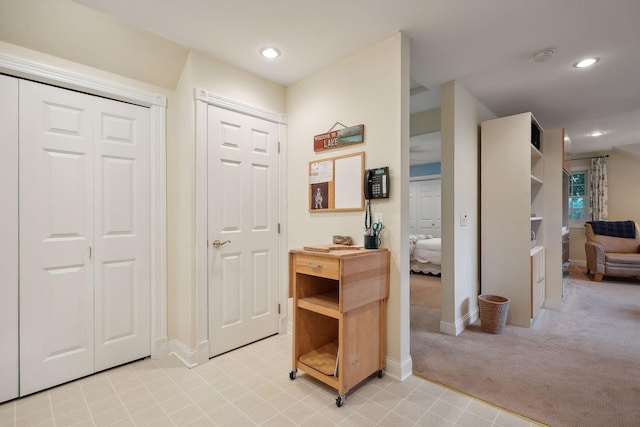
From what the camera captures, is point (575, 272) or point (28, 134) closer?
point (28, 134)

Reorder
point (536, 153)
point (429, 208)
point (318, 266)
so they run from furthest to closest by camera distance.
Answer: point (429, 208)
point (536, 153)
point (318, 266)

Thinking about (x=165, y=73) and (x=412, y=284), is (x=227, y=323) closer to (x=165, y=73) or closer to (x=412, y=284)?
(x=165, y=73)

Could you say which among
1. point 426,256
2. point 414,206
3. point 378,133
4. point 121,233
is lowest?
point 426,256

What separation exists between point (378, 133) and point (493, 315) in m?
2.13

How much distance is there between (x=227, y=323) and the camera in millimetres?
2572

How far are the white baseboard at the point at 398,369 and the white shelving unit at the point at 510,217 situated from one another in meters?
1.73

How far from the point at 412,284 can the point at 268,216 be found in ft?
10.3

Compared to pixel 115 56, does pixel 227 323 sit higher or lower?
lower

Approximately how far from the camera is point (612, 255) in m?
5.12

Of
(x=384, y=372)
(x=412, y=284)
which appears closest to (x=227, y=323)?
(x=384, y=372)

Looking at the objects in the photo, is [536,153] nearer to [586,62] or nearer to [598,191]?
[586,62]

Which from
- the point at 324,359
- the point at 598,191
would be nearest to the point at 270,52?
the point at 324,359

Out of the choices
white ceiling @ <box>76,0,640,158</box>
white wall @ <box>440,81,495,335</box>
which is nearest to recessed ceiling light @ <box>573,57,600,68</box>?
white ceiling @ <box>76,0,640,158</box>

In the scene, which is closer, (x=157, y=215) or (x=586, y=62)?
(x=157, y=215)
